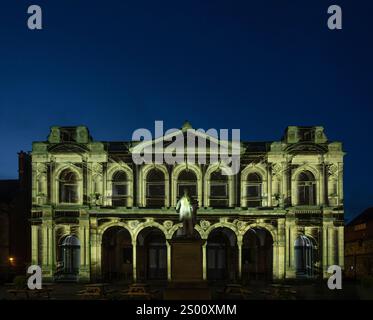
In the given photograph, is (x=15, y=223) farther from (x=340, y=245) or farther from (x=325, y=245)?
(x=340, y=245)

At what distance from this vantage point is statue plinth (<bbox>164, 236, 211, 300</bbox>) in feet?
74.9

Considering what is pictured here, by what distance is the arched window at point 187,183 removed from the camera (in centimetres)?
4094

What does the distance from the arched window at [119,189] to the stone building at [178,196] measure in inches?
2.9

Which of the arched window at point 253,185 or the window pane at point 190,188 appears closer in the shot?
the window pane at point 190,188

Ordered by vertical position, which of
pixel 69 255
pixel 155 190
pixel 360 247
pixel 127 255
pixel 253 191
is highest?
pixel 155 190

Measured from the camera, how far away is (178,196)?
1609 inches

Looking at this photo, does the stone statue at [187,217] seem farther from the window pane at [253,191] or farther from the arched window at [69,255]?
the arched window at [69,255]

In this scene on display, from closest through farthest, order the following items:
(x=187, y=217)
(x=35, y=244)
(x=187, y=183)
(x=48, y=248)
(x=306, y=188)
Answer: (x=187, y=217) < (x=48, y=248) < (x=35, y=244) < (x=187, y=183) < (x=306, y=188)

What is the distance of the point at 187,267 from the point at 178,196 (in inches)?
701

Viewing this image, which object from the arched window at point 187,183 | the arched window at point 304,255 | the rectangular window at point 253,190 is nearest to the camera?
the arched window at point 304,255

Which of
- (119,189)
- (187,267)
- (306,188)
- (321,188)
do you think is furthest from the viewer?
(119,189)

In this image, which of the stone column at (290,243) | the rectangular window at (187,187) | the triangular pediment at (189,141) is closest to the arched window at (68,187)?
the triangular pediment at (189,141)

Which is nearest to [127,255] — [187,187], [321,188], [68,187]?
[68,187]

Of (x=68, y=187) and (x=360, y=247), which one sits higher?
(x=68, y=187)
